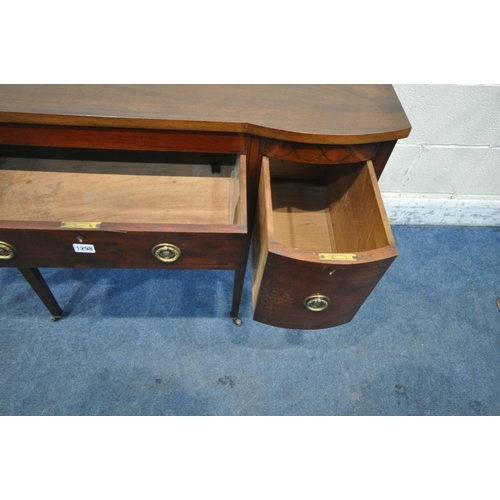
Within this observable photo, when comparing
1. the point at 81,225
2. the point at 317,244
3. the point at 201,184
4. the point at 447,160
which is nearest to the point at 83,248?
the point at 81,225

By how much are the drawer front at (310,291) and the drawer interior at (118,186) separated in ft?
0.67

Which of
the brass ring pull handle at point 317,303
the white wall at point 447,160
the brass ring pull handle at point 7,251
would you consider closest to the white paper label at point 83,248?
the brass ring pull handle at point 7,251

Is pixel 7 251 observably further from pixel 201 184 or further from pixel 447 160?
pixel 447 160

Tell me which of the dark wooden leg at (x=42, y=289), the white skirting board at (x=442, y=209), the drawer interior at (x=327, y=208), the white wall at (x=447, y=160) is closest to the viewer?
the drawer interior at (x=327, y=208)

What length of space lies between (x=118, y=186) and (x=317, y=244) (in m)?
0.51

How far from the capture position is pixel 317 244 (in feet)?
3.27

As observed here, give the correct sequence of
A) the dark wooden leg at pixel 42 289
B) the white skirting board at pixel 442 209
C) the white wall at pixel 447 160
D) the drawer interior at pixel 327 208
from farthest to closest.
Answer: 1. the white skirting board at pixel 442 209
2. the white wall at pixel 447 160
3. the dark wooden leg at pixel 42 289
4. the drawer interior at pixel 327 208

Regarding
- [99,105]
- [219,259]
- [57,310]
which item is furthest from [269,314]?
[57,310]

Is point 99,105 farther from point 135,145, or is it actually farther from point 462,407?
point 462,407

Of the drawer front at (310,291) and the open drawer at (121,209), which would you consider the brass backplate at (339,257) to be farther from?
the open drawer at (121,209)

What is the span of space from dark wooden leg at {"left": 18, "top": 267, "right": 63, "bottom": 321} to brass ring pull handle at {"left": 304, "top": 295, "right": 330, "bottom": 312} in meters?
0.64

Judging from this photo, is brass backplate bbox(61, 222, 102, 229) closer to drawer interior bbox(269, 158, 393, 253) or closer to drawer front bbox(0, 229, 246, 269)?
drawer front bbox(0, 229, 246, 269)

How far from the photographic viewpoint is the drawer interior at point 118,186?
88 cm
